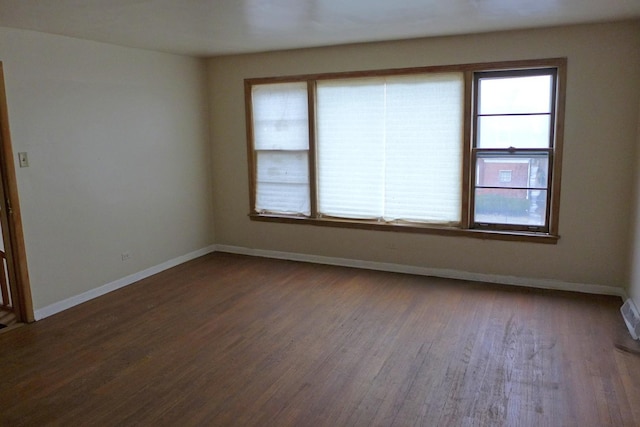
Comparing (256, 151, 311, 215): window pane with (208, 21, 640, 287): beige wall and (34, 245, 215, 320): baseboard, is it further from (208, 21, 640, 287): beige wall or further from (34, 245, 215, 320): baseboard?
(34, 245, 215, 320): baseboard

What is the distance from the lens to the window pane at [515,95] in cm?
444

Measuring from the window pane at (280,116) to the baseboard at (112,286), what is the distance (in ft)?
5.14

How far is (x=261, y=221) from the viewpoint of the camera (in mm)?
5906

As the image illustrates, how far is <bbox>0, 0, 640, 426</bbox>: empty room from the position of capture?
9.86 feet

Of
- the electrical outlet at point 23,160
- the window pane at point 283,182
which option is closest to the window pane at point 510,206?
the window pane at point 283,182

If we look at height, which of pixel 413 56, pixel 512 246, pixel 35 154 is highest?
pixel 413 56

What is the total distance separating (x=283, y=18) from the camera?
3680 mm

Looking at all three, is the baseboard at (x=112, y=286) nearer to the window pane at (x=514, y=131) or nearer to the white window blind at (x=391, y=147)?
the white window blind at (x=391, y=147)

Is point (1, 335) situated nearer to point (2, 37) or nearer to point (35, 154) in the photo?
point (35, 154)

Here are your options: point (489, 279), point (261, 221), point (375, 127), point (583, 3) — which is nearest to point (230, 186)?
point (261, 221)

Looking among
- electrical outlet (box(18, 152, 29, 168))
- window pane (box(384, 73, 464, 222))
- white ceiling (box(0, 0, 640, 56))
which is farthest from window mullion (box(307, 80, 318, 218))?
electrical outlet (box(18, 152, 29, 168))

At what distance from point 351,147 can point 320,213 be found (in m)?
0.86

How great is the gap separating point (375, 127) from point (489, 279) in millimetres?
1942

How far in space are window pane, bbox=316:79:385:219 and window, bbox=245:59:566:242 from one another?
11mm
